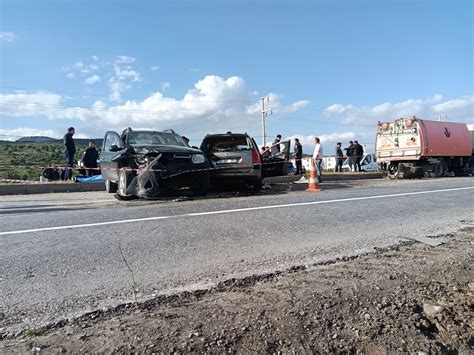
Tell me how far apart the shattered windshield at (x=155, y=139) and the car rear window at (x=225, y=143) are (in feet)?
2.66

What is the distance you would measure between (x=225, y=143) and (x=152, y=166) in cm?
300

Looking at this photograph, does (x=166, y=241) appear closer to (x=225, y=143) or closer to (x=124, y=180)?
(x=124, y=180)

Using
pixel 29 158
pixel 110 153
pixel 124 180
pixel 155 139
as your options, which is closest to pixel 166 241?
pixel 124 180

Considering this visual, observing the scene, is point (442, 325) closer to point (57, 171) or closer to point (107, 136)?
point (107, 136)

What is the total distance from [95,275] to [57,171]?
42.3ft

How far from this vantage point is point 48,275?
374 centimetres

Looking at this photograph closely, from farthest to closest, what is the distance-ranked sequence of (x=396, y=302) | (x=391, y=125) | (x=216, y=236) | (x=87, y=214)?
1. (x=391, y=125)
2. (x=87, y=214)
3. (x=216, y=236)
4. (x=396, y=302)

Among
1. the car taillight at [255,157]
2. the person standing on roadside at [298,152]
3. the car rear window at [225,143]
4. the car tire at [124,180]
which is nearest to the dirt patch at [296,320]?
the car tire at [124,180]

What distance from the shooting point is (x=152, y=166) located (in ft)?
27.9

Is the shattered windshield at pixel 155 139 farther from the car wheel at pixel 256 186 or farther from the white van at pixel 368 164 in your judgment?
the white van at pixel 368 164

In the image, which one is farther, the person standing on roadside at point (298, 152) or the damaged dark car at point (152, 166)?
the person standing on roadside at point (298, 152)

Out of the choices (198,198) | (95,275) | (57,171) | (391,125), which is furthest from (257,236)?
(391,125)

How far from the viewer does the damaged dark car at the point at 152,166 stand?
8594mm

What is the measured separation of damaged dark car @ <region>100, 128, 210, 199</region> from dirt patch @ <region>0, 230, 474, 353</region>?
546 centimetres
